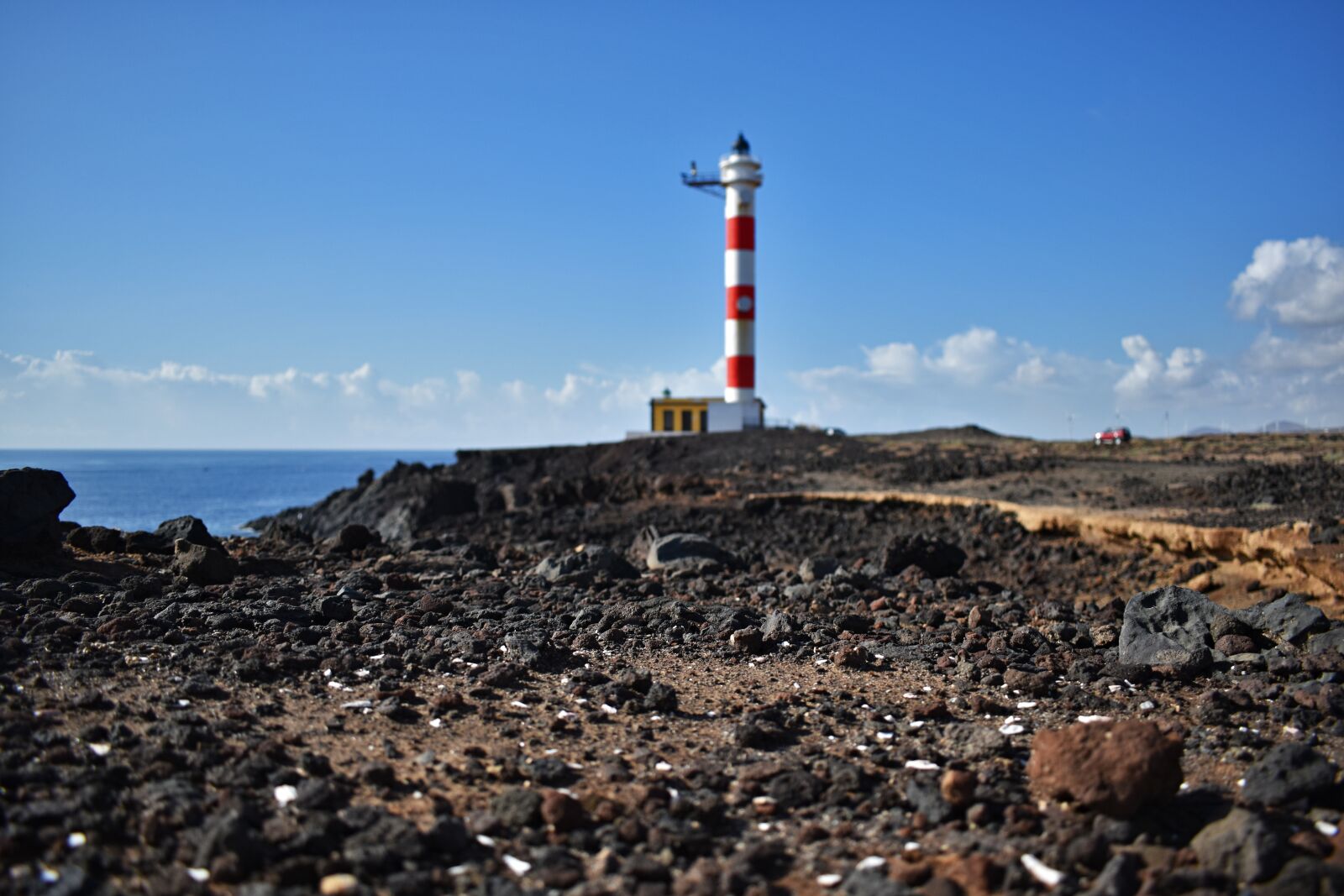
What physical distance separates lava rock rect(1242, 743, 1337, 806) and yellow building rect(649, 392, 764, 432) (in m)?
47.9

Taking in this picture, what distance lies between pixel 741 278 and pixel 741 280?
0.13 m

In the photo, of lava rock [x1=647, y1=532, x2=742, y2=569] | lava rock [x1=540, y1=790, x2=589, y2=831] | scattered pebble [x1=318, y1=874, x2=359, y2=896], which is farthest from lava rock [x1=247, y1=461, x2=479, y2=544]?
scattered pebble [x1=318, y1=874, x2=359, y2=896]

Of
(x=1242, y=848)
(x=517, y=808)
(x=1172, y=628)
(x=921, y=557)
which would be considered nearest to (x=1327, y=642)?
(x=1172, y=628)

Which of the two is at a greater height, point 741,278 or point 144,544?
point 741,278

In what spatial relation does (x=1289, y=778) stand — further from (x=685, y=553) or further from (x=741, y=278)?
(x=741, y=278)

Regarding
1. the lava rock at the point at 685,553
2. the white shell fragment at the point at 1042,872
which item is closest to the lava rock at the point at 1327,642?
the white shell fragment at the point at 1042,872

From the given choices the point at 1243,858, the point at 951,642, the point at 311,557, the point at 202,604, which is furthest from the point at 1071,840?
the point at 311,557

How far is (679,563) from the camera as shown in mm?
14133

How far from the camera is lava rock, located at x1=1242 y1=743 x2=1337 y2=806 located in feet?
17.0

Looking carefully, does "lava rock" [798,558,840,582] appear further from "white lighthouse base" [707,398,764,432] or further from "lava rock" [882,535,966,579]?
"white lighthouse base" [707,398,764,432]

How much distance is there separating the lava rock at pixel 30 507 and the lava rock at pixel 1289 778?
1035cm

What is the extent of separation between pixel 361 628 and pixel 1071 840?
6.04 metres

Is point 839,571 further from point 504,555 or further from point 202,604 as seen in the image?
point 202,604

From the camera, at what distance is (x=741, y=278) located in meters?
50.8
